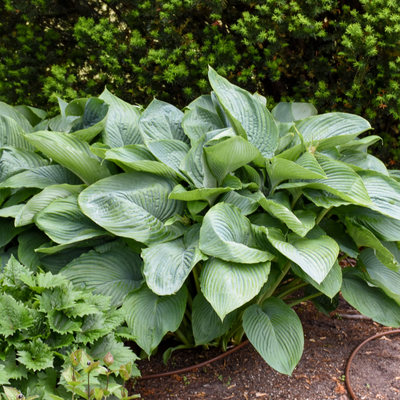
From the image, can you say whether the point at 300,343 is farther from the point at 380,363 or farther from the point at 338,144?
the point at 338,144

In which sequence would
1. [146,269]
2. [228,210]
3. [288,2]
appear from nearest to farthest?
1. [146,269]
2. [228,210]
3. [288,2]

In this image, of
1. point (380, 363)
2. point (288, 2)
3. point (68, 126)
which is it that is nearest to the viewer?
point (380, 363)

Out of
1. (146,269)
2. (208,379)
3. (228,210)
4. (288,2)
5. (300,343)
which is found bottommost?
(208,379)

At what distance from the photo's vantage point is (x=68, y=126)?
245 centimetres

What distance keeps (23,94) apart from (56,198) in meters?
2.13

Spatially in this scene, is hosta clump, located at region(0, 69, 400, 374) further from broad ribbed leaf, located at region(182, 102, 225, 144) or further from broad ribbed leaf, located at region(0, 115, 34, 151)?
broad ribbed leaf, located at region(0, 115, 34, 151)

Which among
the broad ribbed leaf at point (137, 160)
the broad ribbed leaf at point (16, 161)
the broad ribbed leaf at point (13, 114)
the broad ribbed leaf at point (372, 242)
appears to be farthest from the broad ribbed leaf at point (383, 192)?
the broad ribbed leaf at point (13, 114)

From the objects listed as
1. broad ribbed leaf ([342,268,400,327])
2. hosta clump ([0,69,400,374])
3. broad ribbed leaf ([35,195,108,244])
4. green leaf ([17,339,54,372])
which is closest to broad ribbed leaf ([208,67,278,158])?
hosta clump ([0,69,400,374])

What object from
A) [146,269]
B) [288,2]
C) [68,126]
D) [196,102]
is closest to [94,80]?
[68,126]

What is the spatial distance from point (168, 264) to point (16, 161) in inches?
44.8

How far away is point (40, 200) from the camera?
1.99m

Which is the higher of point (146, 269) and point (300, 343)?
point (146, 269)

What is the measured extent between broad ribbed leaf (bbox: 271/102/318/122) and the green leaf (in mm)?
1946

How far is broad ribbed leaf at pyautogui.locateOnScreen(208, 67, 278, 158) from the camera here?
2133 mm
